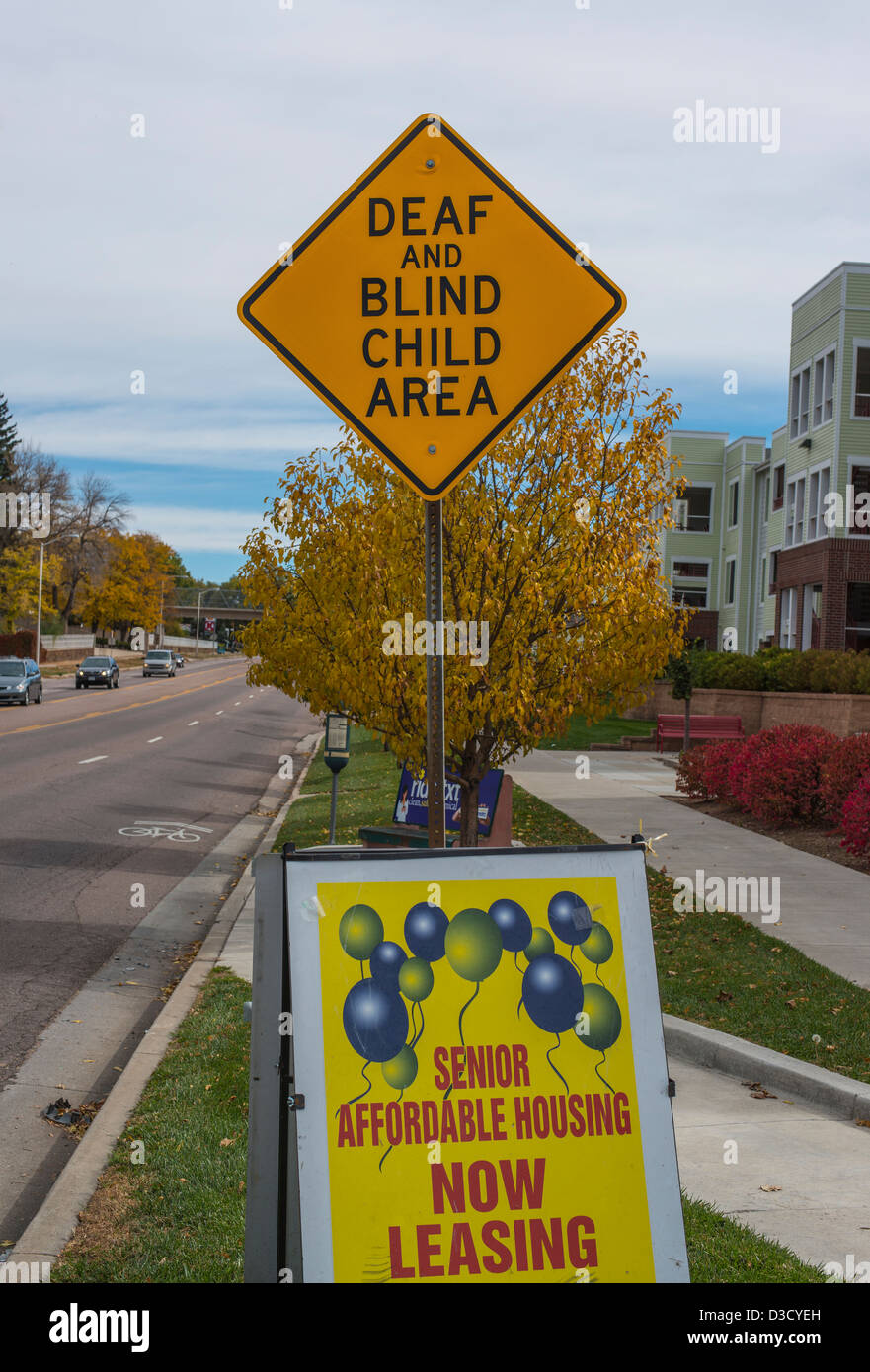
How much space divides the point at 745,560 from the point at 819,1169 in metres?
47.2

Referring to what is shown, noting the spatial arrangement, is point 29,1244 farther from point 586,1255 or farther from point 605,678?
point 605,678

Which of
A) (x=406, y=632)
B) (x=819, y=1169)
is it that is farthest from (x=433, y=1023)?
(x=406, y=632)

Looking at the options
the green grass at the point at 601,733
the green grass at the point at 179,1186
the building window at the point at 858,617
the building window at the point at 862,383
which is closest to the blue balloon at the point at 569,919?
the green grass at the point at 179,1186

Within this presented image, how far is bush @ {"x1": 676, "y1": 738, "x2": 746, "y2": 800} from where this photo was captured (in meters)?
17.6

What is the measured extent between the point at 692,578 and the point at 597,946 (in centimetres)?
5196

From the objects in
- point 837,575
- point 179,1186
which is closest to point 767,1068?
point 179,1186

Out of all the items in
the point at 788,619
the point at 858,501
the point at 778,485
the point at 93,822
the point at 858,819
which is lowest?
the point at 93,822

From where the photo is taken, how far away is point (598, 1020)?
3.06 metres

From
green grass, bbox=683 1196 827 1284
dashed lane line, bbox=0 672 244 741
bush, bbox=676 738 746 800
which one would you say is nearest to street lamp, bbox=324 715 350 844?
green grass, bbox=683 1196 827 1284

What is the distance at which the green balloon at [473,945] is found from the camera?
3070 mm

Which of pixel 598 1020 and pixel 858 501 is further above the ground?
pixel 858 501

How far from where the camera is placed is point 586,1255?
2877 mm

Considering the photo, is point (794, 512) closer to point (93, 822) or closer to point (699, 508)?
point (699, 508)

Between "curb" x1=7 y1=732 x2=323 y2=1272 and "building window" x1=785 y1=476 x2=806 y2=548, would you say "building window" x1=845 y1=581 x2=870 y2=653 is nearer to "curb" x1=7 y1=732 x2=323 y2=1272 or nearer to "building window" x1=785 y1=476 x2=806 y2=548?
"building window" x1=785 y1=476 x2=806 y2=548
